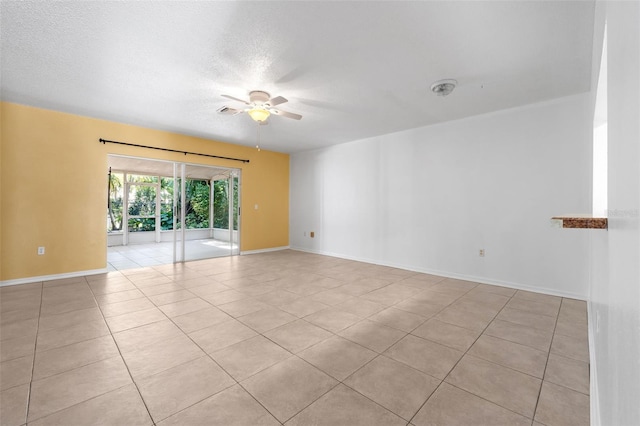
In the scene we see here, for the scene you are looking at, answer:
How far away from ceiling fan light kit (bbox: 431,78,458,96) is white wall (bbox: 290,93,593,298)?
1387 mm

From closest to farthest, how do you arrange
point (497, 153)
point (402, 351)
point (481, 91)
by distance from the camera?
point (402, 351) < point (481, 91) < point (497, 153)

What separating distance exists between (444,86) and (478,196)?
6.32 feet

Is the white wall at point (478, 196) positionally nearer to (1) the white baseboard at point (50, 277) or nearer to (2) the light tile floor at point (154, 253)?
(2) the light tile floor at point (154, 253)

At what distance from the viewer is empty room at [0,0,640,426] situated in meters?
1.59

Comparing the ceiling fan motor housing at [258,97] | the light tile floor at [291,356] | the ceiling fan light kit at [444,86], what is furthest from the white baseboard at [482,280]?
the ceiling fan motor housing at [258,97]

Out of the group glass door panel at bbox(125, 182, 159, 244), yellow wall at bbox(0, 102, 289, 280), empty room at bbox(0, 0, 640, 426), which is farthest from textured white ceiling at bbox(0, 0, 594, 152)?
glass door panel at bbox(125, 182, 159, 244)

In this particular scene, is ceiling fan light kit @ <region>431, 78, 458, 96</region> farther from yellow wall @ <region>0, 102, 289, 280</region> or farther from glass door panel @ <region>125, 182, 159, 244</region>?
glass door panel @ <region>125, 182, 159, 244</region>

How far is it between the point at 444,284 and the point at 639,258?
152 inches

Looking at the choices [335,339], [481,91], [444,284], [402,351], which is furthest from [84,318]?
[481,91]

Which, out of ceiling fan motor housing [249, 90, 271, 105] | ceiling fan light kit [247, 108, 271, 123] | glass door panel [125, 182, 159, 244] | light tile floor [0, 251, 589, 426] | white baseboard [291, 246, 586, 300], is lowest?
light tile floor [0, 251, 589, 426]

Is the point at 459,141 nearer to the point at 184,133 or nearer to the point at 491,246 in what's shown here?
the point at 491,246

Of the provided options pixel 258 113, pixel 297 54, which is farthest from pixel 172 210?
pixel 297 54

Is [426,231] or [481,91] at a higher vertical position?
[481,91]

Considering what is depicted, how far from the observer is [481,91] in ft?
11.2
